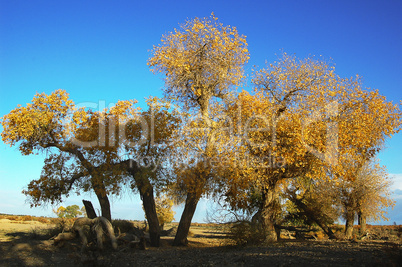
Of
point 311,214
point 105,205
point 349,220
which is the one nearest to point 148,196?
point 105,205

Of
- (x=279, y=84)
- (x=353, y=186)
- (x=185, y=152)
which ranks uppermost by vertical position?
(x=279, y=84)

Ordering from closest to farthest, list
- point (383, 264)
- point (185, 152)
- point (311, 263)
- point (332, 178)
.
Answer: point (383, 264)
point (311, 263)
point (332, 178)
point (185, 152)

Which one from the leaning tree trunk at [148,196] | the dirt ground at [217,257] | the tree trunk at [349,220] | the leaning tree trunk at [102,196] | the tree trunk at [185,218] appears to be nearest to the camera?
the dirt ground at [217,257]

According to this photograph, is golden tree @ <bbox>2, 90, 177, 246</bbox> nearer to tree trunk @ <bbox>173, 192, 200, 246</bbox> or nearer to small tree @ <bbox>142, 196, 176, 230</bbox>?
tree trunk @ <bbox>173, 192, 200, 246</bbox>

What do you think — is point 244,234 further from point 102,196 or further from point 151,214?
point 102,196

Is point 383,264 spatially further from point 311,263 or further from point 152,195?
point 152,195

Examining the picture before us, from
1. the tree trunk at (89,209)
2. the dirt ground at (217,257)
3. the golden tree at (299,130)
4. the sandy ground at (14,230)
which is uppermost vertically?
the golden tree at (299,130)

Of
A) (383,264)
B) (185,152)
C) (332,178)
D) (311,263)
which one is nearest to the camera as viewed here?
(383,264)

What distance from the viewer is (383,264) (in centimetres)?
816

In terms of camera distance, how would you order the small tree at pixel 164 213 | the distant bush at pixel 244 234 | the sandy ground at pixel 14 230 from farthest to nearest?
1. the small tree at pixel 164 213
2. the sandy ground at pixel 14 230
3. the distant bush at pixel 244 234

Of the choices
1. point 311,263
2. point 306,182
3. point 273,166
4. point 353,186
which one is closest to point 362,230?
point 353,186

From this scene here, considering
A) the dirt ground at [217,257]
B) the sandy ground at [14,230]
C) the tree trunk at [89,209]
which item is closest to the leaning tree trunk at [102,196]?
the tree trunk at [89,209]

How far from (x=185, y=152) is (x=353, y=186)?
40.5 feet

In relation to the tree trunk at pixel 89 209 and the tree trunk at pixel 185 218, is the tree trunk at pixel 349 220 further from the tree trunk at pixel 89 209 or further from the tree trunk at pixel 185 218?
the tree trunk at pixel 89 209
